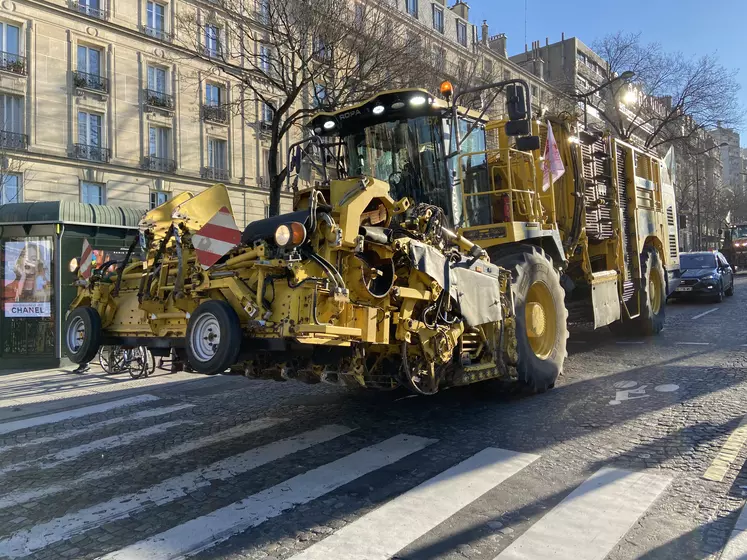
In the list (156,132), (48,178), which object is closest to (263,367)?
(48,178)

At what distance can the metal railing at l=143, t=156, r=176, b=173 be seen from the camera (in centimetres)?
2625

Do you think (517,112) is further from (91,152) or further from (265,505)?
(91,152)

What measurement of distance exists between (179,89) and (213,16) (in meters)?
8.51

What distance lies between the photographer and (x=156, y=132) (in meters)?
26.9

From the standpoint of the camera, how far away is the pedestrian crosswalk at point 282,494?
329 centimetres

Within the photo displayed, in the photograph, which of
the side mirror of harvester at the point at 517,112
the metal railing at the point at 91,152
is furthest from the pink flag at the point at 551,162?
the metal railing at the point at 91,152

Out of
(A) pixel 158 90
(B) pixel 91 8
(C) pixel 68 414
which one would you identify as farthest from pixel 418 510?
(B) pixel 91 8

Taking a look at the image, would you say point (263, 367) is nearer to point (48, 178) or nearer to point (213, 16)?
→ point (213, 16)

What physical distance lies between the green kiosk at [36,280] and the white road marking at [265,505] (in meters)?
7.84

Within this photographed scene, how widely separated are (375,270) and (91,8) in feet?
85.0

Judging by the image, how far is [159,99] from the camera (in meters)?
26.5

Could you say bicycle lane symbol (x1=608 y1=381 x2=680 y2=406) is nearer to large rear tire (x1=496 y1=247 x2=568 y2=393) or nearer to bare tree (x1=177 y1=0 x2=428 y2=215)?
large rear tire (x1=496 y1=247 x2=568 y2=393)

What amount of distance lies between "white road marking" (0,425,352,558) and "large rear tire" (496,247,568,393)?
7.29 feet

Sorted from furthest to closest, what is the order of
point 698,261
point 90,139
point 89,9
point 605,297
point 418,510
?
1. point 90,139
2. point 89,9
3. point 698,261
4. point 605,297
5. point 418,510
